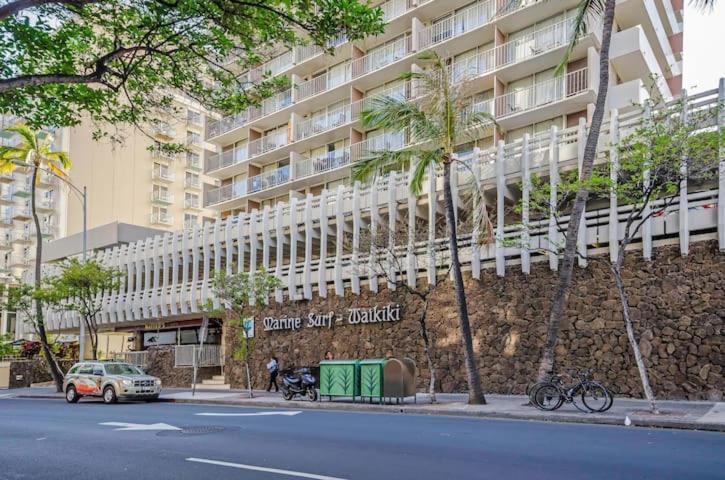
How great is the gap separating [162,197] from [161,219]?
2329 millimetres

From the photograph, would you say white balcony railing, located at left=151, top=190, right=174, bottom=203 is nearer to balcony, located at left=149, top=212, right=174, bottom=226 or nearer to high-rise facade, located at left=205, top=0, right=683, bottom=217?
balcony, located at left=149, top=212, right=174, bottom=226

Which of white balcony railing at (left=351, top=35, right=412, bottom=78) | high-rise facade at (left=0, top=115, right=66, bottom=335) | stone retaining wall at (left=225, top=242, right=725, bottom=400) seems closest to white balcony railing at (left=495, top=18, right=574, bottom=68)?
white balcony railing at (left=351, top=35, right=412, bottom=78)

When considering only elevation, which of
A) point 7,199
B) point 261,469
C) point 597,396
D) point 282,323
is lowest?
point 261,469

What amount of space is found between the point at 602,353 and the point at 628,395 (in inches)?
53.1

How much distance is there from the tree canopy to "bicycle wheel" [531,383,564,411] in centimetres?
961

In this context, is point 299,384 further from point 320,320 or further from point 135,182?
point 135,182

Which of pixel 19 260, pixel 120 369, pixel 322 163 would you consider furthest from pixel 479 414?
pixel 19 260

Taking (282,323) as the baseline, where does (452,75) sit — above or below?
above

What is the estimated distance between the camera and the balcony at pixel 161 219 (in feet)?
218

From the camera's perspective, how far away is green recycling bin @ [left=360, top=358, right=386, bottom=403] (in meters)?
18.9

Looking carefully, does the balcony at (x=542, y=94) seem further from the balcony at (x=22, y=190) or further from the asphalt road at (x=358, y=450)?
the balcony at (x=22, y=190)

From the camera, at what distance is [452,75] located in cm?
2462

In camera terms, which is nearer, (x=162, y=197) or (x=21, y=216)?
(x=162, y=197)

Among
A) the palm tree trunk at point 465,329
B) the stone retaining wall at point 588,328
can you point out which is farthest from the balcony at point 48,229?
the palm tree trunk at point 465,329
